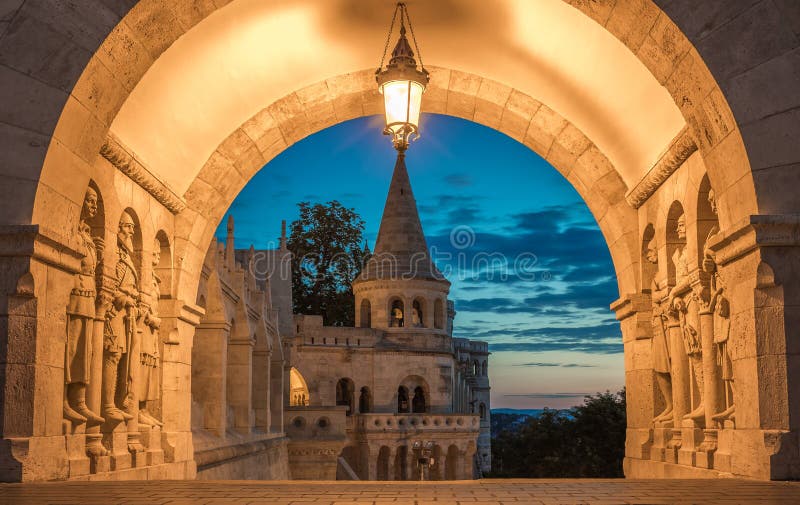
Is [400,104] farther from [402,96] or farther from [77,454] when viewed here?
[77,454]

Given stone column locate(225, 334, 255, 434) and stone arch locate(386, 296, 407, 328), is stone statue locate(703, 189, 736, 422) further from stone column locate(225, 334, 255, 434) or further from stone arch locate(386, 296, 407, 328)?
stone arch locate(386, 296, 407, 328)

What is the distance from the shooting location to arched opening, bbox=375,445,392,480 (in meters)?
36.4

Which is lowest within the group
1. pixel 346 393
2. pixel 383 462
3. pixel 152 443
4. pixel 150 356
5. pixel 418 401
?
→ pixel 383 462

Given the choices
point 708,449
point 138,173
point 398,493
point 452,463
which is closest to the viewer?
point 398,493

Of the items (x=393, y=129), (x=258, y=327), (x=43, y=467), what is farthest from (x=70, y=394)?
(x=258, y=327)

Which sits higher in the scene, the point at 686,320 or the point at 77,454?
the point at 686,320

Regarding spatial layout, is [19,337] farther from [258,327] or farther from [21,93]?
[258,327]

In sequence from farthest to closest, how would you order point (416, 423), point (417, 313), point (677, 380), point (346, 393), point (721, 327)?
point (417, 313) < point (346, 393) < point (416, 423) < point (677, 380) < point (721, 327)

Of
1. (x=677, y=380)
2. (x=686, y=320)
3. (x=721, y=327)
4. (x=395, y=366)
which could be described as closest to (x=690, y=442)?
(x=677, y=380)

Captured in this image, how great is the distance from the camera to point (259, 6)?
26.5 feet

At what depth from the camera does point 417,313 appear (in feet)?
139

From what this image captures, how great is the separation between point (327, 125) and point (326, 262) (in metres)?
37.4

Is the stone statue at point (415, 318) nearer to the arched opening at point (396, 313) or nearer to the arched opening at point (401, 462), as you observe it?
the arched opening at point (396, 313)

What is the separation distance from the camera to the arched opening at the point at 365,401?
4097 cm
